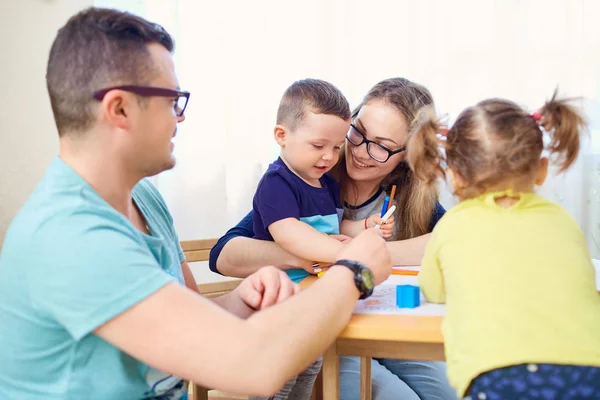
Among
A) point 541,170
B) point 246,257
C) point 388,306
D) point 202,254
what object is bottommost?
point 202,254

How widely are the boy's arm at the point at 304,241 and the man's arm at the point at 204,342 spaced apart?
59 cm

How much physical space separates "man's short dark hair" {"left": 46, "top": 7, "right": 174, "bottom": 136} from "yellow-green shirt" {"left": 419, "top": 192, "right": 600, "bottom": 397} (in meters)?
0.59

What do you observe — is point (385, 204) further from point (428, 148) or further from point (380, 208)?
point (428, 148)

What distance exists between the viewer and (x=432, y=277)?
1.06m

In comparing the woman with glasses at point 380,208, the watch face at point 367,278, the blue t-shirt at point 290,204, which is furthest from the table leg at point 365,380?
the watch face at point 367,278

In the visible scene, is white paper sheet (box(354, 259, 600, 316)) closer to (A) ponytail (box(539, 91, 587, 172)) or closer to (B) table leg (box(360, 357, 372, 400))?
(A) ponytail (box(539, 91, 587, 172))

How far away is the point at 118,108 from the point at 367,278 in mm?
489

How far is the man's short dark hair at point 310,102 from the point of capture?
1568 mm

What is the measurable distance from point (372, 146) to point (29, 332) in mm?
1073

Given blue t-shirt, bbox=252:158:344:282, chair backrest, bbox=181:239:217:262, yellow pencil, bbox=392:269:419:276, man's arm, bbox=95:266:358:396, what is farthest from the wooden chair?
man's arm, bbox=95:266:358:396

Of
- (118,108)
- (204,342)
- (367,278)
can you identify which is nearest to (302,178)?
(367,278)

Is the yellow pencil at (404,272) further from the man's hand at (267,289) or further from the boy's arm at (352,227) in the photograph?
the man's hand at (267,289)

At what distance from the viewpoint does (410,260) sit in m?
1.51

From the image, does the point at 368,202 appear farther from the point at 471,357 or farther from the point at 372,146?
the point at 471,357
